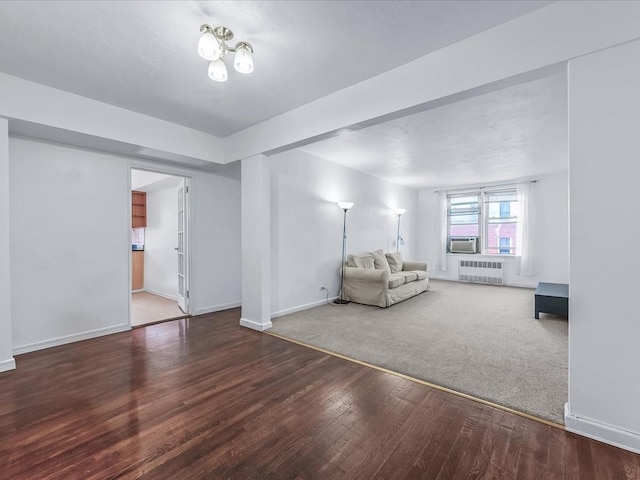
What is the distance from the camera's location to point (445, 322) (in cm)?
408

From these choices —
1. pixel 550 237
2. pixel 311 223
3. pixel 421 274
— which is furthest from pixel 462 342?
pixel 550 237

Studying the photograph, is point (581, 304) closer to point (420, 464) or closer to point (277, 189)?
point (420, 464)

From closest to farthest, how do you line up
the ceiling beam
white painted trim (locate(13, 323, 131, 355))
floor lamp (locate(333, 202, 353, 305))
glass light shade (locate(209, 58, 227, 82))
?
the ceiling beam < glass light shade (locate(209, 58, 227, 82)) < white painted trim (locate(13, 323, 131, 355)) < floor lamp (locate(333, 202, 353, 305))

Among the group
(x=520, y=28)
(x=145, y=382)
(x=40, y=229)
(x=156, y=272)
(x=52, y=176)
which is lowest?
(x=145, y=382)

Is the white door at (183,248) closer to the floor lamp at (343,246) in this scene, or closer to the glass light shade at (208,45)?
the floor lamp at (343,246)

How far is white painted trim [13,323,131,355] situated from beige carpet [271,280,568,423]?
1959 mm

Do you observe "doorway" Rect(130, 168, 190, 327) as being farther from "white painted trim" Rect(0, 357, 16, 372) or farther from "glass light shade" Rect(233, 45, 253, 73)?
"glass light shade" Rect(233, 45, 253, 73)

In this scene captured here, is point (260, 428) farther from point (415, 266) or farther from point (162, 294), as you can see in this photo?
point (415, 266)

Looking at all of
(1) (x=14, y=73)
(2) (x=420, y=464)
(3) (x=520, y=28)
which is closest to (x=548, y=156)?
(3) (x=520, y=28)

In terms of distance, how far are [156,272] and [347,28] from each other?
5949 mm

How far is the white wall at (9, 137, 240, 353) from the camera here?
3.06m

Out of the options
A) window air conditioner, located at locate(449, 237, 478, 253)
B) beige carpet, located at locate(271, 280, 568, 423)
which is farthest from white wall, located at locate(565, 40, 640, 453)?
window air conditioner, located at locate(449, 237, 478, 253)

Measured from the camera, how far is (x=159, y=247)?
626 cm

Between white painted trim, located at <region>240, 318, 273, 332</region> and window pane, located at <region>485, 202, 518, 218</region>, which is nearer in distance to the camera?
white painted trim, located at <region>240, 318, 273, 332</region>
